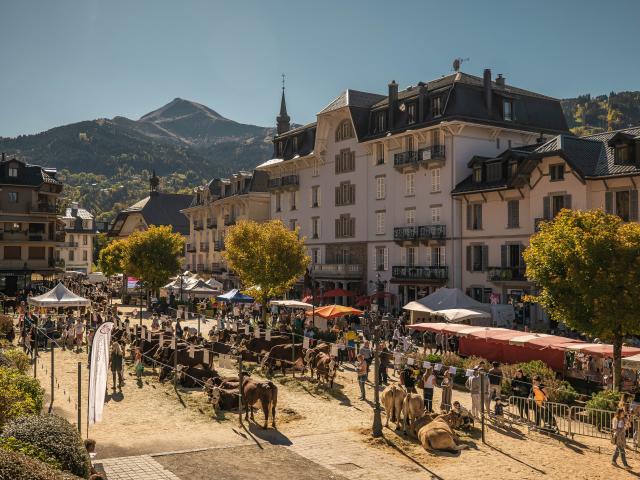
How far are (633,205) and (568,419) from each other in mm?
20101

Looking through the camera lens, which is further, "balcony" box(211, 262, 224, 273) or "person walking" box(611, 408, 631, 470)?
"balcony" box(211, 262, 224, 273)

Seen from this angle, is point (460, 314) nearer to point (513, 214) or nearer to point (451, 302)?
point (451, 302)

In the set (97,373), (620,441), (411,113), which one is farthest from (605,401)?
(411,113)

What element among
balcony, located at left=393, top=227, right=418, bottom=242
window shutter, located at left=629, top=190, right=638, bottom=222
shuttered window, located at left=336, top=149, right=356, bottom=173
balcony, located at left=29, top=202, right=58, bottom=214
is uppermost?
shuttered window, located at left=336, top=149, right=356, bottom=173

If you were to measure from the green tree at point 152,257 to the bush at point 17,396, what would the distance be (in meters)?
44.4

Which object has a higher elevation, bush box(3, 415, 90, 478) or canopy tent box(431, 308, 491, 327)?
canopy tent box(431, 308, 491, 327)

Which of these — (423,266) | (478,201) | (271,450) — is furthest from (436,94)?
(271,450)

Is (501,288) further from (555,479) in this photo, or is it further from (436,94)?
(555,479)

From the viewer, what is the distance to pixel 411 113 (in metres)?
50.6

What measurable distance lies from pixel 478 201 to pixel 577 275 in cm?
2221

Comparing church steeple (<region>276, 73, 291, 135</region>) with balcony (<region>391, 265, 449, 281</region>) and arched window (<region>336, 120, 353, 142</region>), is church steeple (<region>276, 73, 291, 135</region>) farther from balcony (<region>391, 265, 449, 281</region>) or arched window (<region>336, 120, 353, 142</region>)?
balcony (<region>391, 265, 449, 281</region>)

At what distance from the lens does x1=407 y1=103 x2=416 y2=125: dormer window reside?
50.3 meters

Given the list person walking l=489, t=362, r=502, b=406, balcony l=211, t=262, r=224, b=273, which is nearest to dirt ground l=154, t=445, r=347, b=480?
person walking l=489, t=362, r=502, b=406

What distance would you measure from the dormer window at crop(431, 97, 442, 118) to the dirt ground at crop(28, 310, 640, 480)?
2742 centimetres
